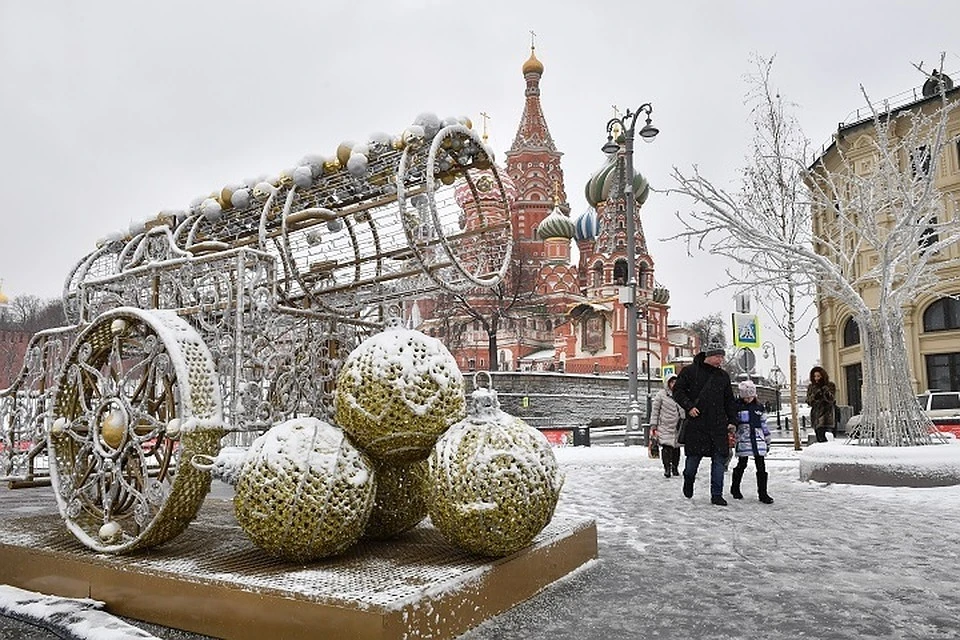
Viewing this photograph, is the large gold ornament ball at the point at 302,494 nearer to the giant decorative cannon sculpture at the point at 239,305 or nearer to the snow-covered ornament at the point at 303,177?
the giant decorative cannon sculpture at the point at 239,305

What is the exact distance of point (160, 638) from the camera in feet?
10.7

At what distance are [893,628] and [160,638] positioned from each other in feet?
10.4

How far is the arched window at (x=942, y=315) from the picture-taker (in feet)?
89.1

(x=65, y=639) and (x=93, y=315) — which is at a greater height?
(x=93, y=315)

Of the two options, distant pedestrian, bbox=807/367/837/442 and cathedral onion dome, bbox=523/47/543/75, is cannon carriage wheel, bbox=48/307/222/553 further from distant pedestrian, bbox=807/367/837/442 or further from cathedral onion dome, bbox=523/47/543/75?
cathedral onion dome, bbox=523/47/543/75

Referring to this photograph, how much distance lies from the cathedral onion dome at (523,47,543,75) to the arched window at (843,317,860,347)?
36354 millimetres

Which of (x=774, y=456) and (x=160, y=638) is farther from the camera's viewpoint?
(x=774, y=456)

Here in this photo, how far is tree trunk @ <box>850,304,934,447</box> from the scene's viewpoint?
964cm

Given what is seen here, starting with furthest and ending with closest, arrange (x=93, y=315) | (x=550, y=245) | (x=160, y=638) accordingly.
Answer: (x=550, y=245) → (x=93, y=315) → (x=160, y=638)

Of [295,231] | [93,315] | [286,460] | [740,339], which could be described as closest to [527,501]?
[286,460]

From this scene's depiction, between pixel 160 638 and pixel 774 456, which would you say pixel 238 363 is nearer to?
pixel 160 638

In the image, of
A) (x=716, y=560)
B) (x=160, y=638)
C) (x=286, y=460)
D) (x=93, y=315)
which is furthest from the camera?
(x=93, y=315)

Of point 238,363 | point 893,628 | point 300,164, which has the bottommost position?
point 893,628

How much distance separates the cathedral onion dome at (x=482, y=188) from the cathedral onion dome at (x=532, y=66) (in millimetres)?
57629
